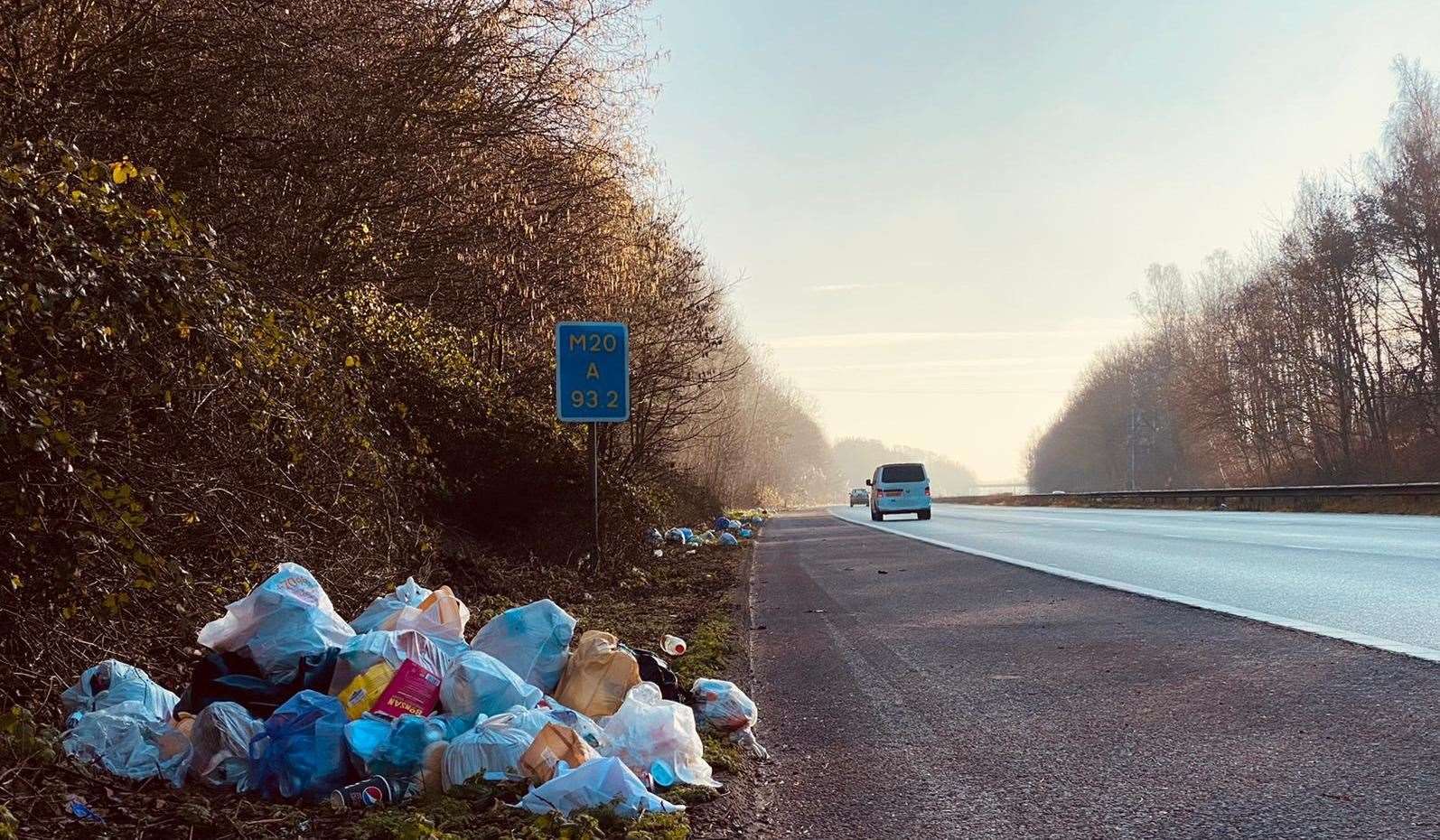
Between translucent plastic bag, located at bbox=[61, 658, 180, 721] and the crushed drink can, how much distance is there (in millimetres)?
1189

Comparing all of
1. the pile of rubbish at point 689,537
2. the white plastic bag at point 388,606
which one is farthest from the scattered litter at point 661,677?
the pile of rubbish at point 689,537

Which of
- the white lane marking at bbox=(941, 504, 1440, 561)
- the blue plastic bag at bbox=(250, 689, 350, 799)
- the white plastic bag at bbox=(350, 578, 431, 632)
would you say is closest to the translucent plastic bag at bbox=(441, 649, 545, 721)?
the blue plastic bag at bbox=(250, 689, 350, 799)

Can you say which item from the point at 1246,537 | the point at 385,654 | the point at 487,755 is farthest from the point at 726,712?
the point at 1246,537

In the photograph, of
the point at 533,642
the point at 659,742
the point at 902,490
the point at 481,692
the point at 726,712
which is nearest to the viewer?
the point at 659,742

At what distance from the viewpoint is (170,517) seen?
6312 mm

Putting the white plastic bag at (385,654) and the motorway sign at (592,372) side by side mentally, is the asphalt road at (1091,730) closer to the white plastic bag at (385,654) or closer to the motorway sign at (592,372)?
the white plastic bag at (385,654)

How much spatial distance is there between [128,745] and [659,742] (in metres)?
2.00

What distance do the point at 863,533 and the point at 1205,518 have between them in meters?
7.41

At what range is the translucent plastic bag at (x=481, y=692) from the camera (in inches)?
188

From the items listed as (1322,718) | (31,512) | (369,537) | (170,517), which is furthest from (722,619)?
(31,512)

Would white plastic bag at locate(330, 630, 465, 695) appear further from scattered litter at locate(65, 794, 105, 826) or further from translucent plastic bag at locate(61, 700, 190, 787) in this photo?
scattered litter at locate(65, 794, 105, 826)

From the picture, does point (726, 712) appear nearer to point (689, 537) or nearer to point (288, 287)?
point (288, 287)

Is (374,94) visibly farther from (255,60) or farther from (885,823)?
(885,823)

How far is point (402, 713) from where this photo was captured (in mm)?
4688
